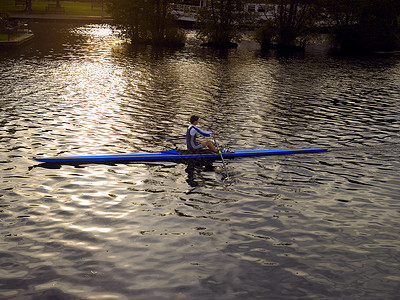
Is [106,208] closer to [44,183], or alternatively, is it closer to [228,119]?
[44,183]

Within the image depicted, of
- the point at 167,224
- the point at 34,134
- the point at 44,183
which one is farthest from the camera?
the point at 34,134

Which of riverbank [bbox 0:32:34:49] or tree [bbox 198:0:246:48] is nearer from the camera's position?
riverbank [bbox 0:32:34:49]

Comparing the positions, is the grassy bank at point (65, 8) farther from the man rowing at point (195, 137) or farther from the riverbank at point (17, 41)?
the man rowing at point (195, 137)

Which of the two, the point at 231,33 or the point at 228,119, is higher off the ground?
the point at 231,33

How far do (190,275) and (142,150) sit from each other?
10.3 meters

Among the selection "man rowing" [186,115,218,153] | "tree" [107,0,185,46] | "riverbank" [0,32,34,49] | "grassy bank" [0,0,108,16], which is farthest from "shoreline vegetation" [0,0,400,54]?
"man rowing" [186,115,218,153]

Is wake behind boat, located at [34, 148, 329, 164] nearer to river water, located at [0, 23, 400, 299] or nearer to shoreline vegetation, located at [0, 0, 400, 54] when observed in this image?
river water, located at [0, 23, 400, 299]

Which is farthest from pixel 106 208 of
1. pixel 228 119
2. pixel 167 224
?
pixel 228 119

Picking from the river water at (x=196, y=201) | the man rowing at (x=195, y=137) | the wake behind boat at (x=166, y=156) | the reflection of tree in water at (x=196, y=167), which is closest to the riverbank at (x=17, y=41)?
the river water at (x=196, y=201)

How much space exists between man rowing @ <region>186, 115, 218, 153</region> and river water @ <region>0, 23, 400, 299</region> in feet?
3.84

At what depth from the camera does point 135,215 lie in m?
14.3

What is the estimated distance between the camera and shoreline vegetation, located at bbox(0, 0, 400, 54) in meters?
62.5

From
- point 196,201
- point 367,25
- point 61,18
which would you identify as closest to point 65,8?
point 61,18

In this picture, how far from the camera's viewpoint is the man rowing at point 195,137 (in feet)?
63.6
